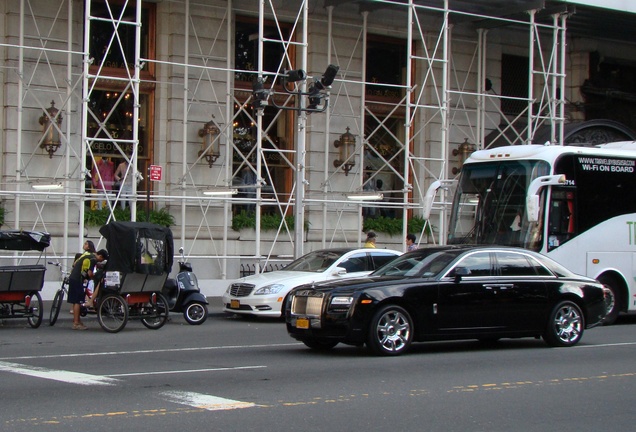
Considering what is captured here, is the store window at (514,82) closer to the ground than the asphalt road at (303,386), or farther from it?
farther from it

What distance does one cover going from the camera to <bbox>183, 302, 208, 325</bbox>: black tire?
1944 centimetres

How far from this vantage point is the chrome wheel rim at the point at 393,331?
13477 mm

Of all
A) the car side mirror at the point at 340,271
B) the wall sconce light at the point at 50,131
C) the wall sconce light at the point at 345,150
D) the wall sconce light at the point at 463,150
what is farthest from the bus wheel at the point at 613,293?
the wall sconce light at the point at 50,131

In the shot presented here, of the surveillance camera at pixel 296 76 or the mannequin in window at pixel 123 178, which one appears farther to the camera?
the mannequin in window at pixel 123 178

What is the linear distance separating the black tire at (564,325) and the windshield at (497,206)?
4.19m

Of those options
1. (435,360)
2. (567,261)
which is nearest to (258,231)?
(567,261)

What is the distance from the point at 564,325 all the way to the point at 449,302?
2.33 metres

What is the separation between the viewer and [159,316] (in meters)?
18.3

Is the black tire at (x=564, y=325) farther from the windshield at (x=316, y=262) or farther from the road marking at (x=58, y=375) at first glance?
the road marking at (x=58, y=375)

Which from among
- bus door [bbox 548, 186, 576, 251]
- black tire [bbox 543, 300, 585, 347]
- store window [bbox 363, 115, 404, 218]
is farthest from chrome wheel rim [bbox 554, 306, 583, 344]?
store window [bbox 363, 115, 404, 218]

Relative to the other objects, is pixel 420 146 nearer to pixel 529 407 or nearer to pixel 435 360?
pixel 435 360

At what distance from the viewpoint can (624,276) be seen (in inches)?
816

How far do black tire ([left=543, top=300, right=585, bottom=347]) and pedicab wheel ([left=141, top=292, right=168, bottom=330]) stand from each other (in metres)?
6.91

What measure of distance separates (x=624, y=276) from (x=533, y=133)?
8.18 meters
